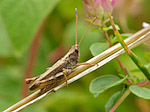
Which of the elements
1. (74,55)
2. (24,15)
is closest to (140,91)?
(74,55)

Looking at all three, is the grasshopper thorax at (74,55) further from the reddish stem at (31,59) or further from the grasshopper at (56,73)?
the reddish stem at (31,59)

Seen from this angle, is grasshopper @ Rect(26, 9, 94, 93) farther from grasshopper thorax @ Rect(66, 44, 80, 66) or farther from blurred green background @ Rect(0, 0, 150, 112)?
blurred green background @ Rect(0, 0, 150, 112)

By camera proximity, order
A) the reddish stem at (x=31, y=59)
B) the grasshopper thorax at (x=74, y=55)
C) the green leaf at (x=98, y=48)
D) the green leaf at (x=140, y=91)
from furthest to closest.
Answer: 1. the reddish stem at (x=31, y=59)
2. the grasshopper thorax at (x=74, y=55)
3. the green leaf at (x=98, y=48)
4. the green leaf at (x=140, y=91)

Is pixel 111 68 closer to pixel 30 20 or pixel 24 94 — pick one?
pixel 24 94

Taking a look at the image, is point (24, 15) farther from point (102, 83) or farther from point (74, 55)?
point (102, 83)

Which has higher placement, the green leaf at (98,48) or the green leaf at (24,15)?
the green leaf at (24,15)

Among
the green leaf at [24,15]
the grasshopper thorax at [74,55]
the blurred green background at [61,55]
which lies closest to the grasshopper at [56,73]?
the grasshopper thorax at [74,55]

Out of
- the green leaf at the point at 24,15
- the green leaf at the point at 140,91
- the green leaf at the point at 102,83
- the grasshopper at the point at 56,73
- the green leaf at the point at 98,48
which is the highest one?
the green leaf at the point at 24,15

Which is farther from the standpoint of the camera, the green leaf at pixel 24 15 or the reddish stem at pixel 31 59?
the reddish stem at pixel 31 59

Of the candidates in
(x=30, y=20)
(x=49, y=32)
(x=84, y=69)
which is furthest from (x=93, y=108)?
(x=84, y=69)
